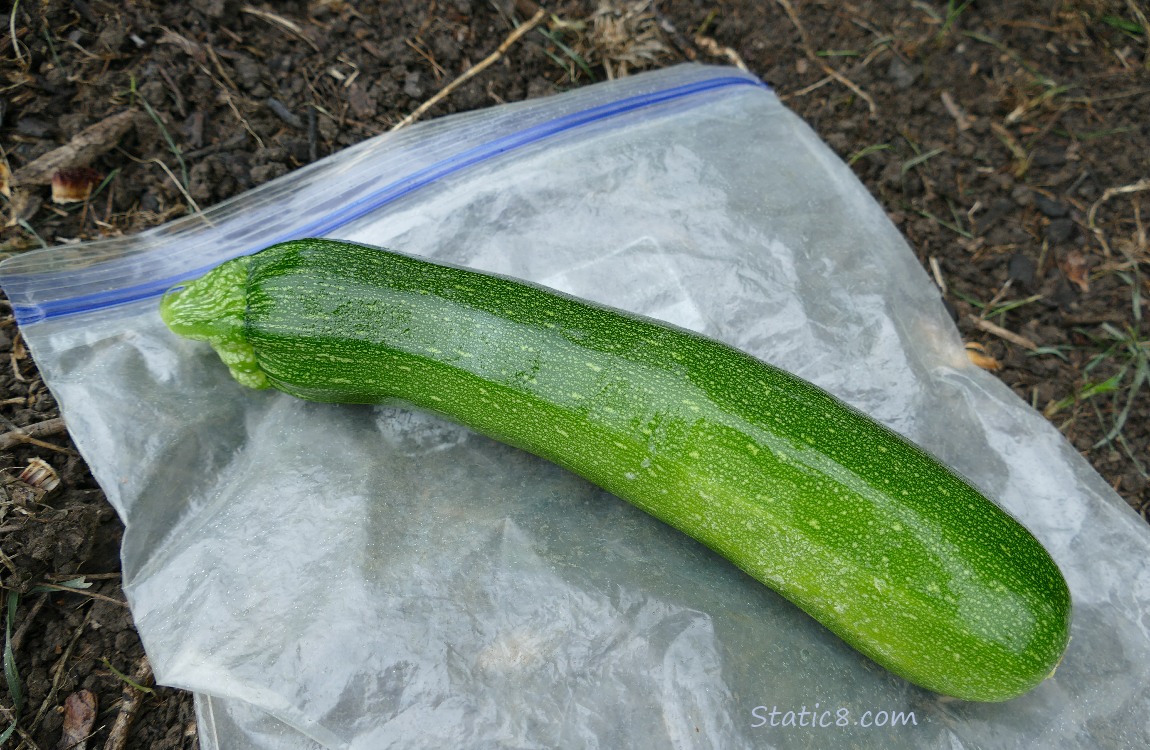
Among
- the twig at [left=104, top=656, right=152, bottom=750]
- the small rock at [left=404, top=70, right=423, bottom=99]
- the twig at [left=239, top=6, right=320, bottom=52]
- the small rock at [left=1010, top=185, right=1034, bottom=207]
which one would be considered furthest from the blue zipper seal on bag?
the small rock at [left=1010, top=185, right=1034, bottom=207]

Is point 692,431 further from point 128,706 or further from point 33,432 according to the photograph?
point 33,432

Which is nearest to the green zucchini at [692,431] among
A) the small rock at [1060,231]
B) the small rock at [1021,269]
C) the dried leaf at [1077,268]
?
the small rock at [1021,269]

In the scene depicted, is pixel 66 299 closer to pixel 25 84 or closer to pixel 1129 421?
pixel 25 84

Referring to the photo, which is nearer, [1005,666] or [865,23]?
[1005,666]

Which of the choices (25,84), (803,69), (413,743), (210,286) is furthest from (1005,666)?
(25,84)

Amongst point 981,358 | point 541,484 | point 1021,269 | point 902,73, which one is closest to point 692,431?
point 541,484

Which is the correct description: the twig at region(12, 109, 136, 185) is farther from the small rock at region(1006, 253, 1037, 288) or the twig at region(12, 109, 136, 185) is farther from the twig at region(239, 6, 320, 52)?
the small rock at region(1006, 253, 1037, 288)

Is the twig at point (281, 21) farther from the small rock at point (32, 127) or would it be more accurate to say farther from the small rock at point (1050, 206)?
the small rock at point (1050, 206)
